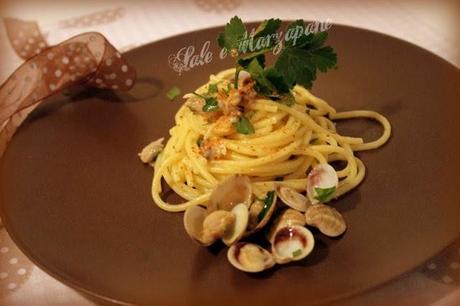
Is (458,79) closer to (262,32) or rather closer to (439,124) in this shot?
(439,124)

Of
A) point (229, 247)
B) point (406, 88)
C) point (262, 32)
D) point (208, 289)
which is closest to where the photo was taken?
point (208, 289)

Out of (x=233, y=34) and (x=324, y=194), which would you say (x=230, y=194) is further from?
(x=233, y=34)

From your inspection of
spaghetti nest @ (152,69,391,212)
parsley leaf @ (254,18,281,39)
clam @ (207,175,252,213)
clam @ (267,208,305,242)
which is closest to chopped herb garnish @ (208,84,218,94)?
spaghetti nest @ (152,69,391,212)

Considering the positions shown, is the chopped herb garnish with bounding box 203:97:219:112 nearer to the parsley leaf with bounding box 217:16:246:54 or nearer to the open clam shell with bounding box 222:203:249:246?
the parsley leaf with bounding box 217:16:246:54

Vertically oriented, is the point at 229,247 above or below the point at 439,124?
below

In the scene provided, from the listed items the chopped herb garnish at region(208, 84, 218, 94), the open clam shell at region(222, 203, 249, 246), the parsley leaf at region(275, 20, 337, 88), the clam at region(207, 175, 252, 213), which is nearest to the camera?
the open clam shell at region(222, 203, 249, 246)

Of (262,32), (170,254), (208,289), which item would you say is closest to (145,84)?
(262,32)
